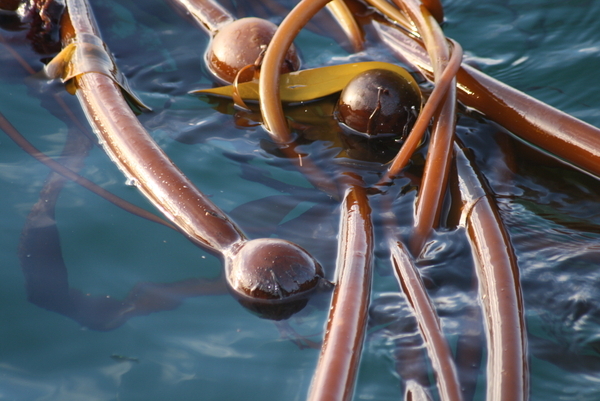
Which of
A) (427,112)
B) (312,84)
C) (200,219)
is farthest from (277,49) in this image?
(200,219)

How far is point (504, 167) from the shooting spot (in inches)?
86.0

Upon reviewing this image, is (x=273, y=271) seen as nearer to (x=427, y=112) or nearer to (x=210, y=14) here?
(x=427, y=112)

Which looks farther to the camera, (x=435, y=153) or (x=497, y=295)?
(x=435, y=153)

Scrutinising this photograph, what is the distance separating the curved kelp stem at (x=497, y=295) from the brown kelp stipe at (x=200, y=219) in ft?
1.54

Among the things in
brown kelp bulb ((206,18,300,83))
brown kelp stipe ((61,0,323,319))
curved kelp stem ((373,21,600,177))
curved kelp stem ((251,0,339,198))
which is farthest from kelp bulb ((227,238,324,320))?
brown kelp bulb ((206,18,300,83))

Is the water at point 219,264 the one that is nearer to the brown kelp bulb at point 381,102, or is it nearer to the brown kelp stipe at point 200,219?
the brown kelp stipe at point 200,219

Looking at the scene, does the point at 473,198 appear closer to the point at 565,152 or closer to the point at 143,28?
the point at 565,152

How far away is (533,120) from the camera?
7.06 ft

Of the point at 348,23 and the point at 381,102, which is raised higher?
the point at 348,23

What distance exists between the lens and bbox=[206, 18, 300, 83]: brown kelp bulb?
103 inches

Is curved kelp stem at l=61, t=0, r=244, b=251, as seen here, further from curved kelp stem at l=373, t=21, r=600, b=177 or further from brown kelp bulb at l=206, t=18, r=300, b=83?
curved kelp stem at l=373, t=21, r=600, b=177

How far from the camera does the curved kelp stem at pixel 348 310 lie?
4.09 feet

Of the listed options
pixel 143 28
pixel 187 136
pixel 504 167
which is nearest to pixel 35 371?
pixel 187 136

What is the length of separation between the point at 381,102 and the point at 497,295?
1.03 meters
